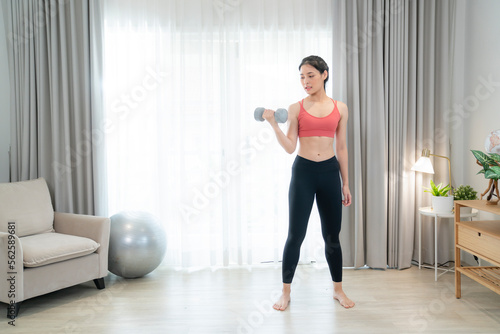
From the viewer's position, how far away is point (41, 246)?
252cm

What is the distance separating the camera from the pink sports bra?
8.19 ft

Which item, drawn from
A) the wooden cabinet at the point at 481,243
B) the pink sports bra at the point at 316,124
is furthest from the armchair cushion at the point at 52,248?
the wooden cabinet at the point at 481,243

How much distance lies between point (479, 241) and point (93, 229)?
2.64m

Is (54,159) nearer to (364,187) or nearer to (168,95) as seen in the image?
(168,95)

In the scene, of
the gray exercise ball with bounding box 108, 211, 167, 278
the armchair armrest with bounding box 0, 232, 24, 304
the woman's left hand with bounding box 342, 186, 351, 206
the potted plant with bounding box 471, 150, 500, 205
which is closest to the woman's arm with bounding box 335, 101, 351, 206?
the woman's left hand with bounding box 342, 186, 351, 206

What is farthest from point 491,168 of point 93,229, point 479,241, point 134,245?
point 93,229

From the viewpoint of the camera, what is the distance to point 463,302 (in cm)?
254

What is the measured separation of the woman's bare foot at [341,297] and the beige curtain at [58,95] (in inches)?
80.4

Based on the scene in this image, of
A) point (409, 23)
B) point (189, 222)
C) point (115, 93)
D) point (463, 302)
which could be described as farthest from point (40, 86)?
point (463, 302)

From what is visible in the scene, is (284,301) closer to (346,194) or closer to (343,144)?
(346,194)

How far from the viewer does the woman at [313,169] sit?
2.47m

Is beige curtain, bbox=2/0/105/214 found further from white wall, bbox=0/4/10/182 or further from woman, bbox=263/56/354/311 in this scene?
woman, bbox=263/56/354/311

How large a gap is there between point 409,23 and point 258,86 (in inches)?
55.1

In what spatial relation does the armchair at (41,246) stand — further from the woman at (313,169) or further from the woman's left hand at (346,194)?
the woman's left hand at (346,194)
